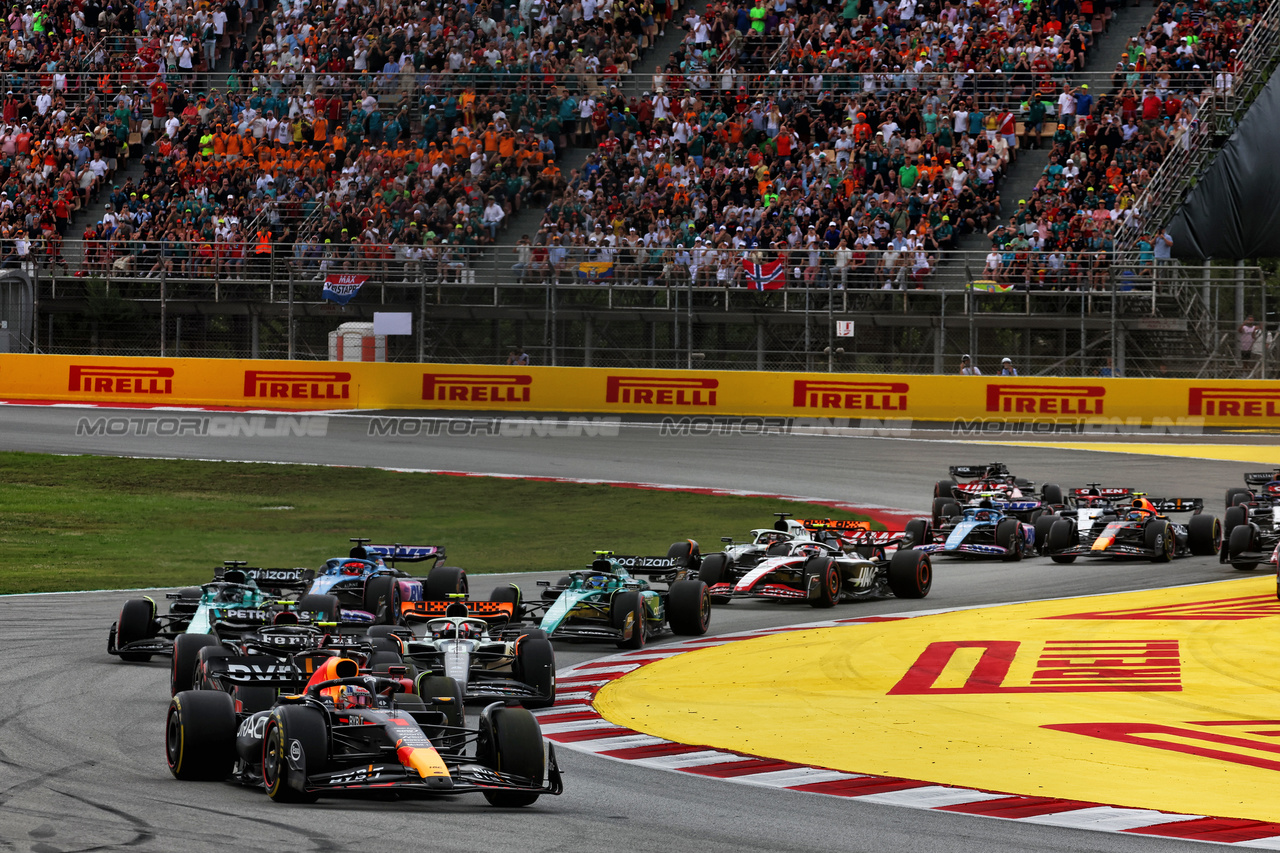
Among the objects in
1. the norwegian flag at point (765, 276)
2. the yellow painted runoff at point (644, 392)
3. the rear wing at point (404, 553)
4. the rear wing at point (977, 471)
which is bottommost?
the rear wing at point (404, 553)

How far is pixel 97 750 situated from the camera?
10.5 metres

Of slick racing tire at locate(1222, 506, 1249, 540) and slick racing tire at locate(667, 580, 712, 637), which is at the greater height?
slick racing tire at locate(1222, 506, 1249, 540)

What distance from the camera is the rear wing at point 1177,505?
2241cm

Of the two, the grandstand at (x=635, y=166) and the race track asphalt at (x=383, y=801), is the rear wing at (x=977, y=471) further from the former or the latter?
the grandstand at (x=635, y=166)

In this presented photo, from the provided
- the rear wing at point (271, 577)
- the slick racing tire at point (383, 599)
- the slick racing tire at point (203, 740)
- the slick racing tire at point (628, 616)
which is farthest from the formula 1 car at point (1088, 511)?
the slick racing tire at point (203, 740)

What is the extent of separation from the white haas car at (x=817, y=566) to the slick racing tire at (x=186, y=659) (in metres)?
7.48

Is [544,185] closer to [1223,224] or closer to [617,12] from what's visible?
[617,12]

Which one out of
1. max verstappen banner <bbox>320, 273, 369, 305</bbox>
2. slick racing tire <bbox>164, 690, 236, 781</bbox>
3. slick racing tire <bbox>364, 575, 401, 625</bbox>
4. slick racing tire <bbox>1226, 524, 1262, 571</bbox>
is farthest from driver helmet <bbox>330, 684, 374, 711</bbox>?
max verstappen banner <bbox>320, 273, 369, 305</bbox>

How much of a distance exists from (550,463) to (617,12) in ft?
61.7

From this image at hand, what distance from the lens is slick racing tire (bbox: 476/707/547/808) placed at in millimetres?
9188

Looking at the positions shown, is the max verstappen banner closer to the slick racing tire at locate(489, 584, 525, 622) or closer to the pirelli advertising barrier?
the pirelli advertising barrier

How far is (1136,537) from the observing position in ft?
71.7

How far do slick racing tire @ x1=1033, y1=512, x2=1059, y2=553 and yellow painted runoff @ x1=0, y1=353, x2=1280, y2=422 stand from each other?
1284cm

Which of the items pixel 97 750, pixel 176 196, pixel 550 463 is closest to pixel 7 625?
pixel 97 750
